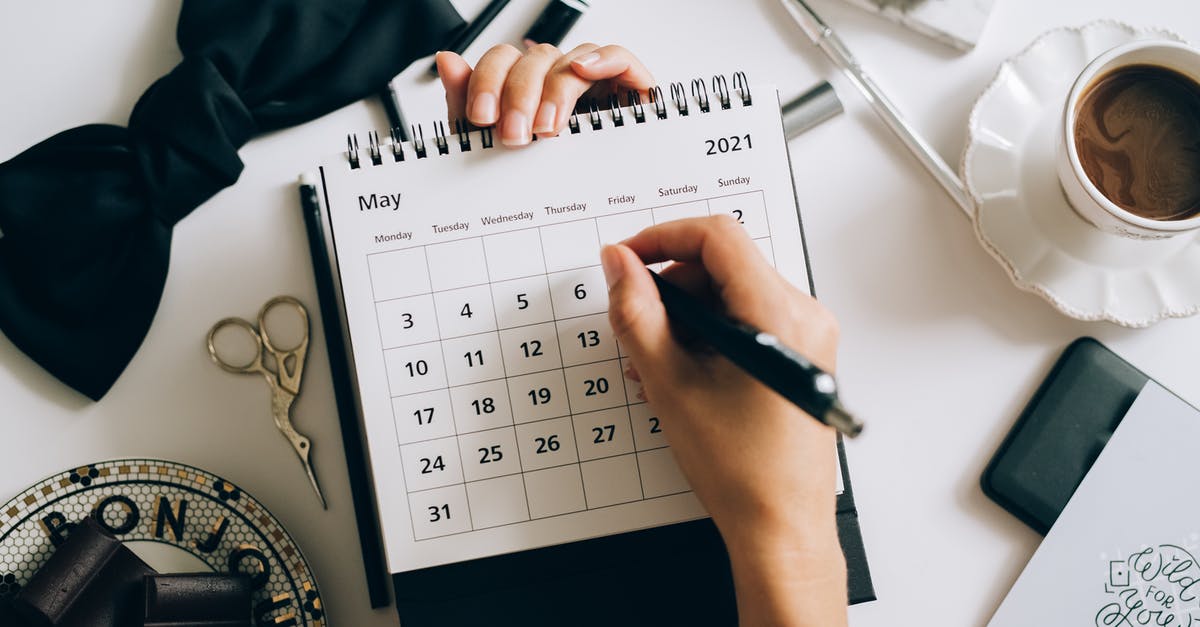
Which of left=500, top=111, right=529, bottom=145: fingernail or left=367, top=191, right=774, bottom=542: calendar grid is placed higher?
left=500, top=111, right=529, bottom=145: fingernail

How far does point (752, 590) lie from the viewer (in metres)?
0.48

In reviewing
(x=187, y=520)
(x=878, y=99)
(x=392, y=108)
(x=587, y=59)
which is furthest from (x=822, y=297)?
(x=187, y=520)

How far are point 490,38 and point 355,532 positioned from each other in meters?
0.43

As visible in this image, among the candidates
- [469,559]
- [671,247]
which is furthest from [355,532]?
[671,247]

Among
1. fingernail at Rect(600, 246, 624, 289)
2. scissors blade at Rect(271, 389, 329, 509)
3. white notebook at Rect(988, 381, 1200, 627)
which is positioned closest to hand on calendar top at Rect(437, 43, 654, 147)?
fingernail at Rect(600, 246, 624, 289)

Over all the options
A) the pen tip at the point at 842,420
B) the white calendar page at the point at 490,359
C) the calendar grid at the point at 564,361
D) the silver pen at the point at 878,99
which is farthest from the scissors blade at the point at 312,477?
the silver pen at the point at 878,99

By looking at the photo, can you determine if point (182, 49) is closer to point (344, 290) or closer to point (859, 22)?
point (344, 290)

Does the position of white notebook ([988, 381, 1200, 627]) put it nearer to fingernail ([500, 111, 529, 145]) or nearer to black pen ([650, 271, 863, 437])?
black pen ([650, 271, 863, 437])

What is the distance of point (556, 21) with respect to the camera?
0.66 meters

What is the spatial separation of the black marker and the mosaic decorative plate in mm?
432

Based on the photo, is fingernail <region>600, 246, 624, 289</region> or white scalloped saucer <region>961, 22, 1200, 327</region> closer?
fingernail <region>600, 246, 624, 289</region>

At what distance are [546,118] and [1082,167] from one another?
0.40 m

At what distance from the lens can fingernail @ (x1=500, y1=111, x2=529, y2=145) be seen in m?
0.56

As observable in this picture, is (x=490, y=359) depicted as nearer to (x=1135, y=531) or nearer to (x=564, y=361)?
(x=564, y=361)
